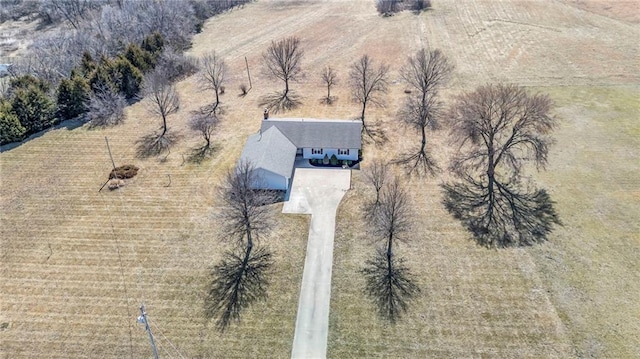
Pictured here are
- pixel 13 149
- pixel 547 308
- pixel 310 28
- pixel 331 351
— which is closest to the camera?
pixel 331 351

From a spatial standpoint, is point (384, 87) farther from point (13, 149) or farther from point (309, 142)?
point (13, 149)

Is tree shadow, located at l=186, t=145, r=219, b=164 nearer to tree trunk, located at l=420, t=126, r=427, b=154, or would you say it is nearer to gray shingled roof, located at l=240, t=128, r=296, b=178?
gray shingled roof, located at l=240, t=128, r=296, b=178

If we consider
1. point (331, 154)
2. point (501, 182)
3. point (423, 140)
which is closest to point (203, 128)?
point (331, 154)

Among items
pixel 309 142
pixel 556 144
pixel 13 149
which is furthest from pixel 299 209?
pixel 13 149

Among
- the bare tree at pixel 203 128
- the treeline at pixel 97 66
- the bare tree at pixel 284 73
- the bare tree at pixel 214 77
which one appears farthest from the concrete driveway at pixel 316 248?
the treeline at pixel 97 66

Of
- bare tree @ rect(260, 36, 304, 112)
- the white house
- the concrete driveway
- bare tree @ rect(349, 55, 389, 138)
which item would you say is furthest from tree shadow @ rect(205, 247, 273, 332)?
bare tree @ rect(260, 36, 304, 112)

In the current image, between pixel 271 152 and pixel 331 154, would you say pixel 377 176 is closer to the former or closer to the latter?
pixel 331 154

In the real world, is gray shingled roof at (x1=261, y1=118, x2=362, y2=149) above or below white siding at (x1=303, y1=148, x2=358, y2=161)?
above
